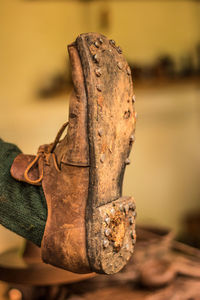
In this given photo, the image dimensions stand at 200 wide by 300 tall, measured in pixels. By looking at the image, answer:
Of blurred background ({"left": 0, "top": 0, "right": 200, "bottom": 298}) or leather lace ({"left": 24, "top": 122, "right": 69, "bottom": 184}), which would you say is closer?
leather lace ({"left": 24, "top": 122, "right": 69, "bottom": 184})

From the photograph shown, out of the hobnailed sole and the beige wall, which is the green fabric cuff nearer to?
the hobnailed sole

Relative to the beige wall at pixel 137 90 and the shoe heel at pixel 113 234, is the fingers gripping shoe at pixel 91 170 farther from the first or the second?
the beige wall at pixel 137 90

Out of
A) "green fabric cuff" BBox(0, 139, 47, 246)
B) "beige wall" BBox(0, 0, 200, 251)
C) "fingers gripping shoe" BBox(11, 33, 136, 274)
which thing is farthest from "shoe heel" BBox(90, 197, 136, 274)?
"beige wall" BBox(0, 0, 200, 251)

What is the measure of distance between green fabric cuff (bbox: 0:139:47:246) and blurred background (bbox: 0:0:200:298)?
1.56 m

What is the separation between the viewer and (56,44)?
2.92 metres

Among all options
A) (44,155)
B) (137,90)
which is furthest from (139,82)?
(44,155)

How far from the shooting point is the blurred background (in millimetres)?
2785

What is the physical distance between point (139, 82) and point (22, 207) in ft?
7.29

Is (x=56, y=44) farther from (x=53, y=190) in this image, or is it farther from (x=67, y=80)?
(x=53, y=190)

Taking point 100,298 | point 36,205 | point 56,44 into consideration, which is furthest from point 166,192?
point 36,205

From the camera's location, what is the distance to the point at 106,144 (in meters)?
0.89

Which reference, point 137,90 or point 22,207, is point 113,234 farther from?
point 137,90

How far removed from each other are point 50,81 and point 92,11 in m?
0.61

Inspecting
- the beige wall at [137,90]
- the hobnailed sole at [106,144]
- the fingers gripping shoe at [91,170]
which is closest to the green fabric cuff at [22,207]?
the fingers gripping shoe at [91,170]
